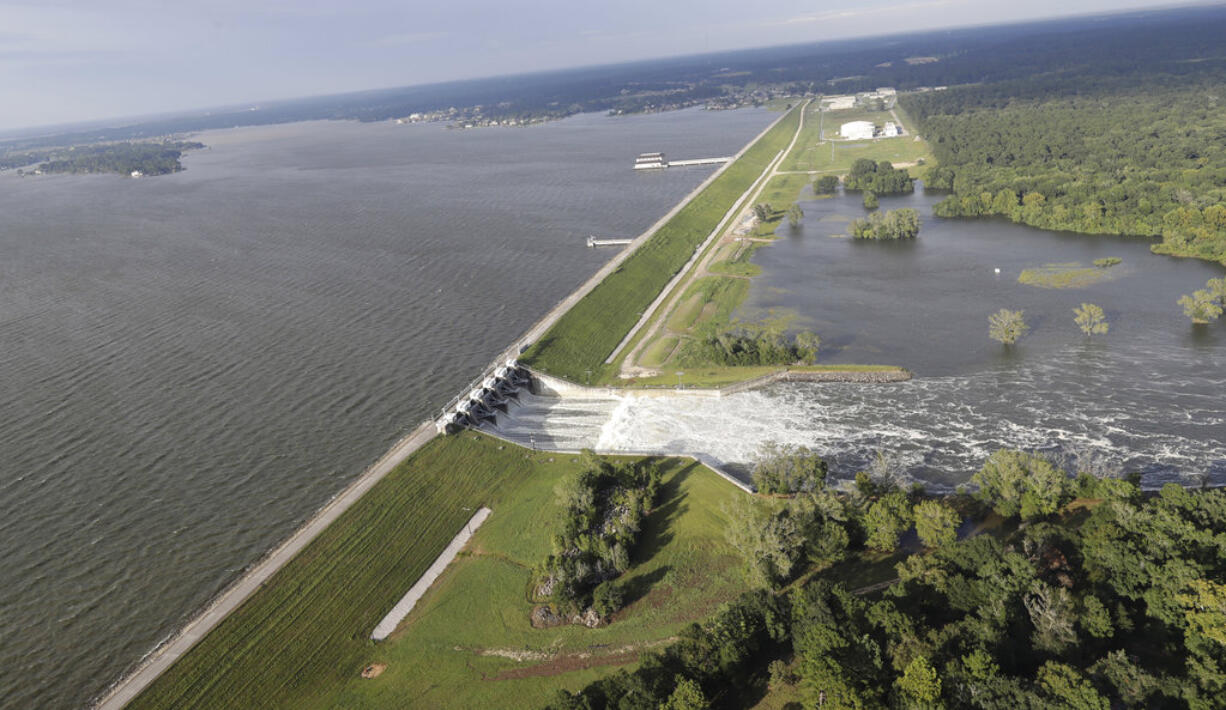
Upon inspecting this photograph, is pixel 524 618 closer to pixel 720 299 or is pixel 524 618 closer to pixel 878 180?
pixel 720 299

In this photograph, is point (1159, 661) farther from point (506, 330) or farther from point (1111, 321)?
point (506, 330)

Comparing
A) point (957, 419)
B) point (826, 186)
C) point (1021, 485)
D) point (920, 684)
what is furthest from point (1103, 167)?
point (920, 684)

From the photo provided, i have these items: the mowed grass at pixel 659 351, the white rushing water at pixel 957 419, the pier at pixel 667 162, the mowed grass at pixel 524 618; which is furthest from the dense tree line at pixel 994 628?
the pier at pixel 667 162

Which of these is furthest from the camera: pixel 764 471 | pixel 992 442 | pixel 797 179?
pixel 797 179

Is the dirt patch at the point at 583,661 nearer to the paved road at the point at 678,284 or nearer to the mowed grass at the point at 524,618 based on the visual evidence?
the mowed grass at the point at 524,618

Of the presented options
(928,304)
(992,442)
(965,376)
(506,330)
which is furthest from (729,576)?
(928,304)

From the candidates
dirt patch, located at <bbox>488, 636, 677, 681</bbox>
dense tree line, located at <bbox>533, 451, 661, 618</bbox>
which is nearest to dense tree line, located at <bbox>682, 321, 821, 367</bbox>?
dense tree line, located at <bbox>533, 451, 661, 618</bbox>
